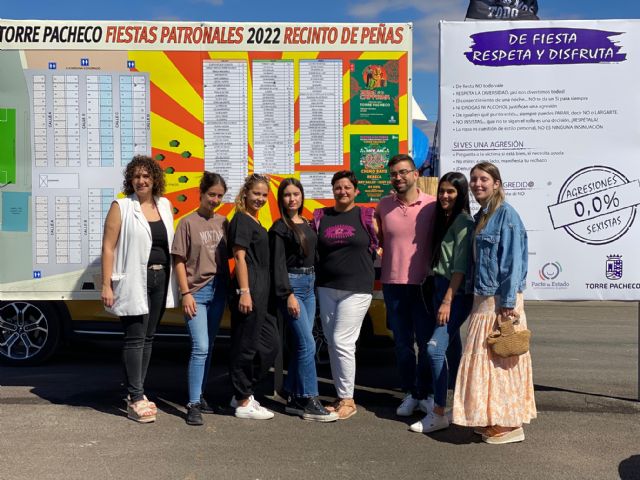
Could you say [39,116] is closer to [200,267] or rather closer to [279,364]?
[200,267]

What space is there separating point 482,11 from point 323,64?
5.34 metres

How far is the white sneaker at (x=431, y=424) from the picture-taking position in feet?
17.1

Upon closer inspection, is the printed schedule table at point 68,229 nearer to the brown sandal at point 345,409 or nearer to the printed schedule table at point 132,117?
the printed schedule table at point 132,117

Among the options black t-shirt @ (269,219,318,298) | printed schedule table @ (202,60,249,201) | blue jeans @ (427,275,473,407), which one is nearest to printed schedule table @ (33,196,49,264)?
printed schedule table @ (202,60,249,201)

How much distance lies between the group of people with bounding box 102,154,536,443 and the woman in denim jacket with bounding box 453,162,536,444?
0.58 ft

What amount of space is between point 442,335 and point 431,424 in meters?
0.67

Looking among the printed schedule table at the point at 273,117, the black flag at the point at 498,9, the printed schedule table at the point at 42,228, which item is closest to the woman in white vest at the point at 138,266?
the printed schedule table at the point at 273,117

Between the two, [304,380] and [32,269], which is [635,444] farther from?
[32,269]

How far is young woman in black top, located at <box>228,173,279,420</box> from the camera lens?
5234 millimetres

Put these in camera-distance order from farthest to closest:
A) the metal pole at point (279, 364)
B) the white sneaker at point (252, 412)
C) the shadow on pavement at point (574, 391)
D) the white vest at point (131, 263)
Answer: the shadow on pavement at point (574, 391) < the metal pole at point (279, 364) < the white sneaker at point (252, 412) < the white vest at point (131, 263)

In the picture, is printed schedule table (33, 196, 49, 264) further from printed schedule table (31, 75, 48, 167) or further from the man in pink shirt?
the man in pink shirt

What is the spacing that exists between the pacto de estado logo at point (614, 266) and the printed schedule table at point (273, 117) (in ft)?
9.34

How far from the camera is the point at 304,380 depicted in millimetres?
5500

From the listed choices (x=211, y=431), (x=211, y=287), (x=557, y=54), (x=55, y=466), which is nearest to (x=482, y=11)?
(x=557, y=54)
